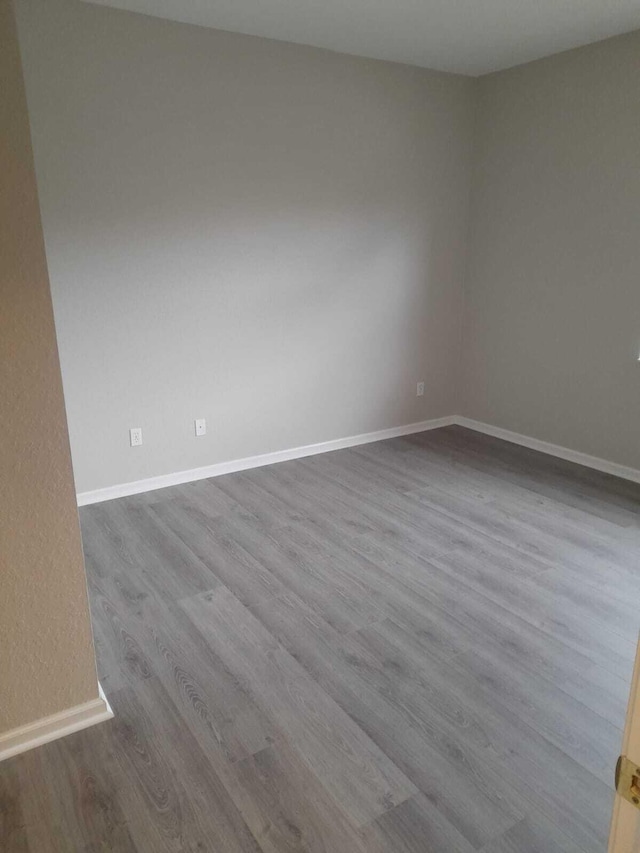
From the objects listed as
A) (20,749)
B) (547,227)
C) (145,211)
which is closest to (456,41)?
(547,227)

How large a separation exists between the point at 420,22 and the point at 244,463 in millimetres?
2779

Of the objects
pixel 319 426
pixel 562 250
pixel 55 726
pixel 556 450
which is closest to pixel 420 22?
pixel 562 250

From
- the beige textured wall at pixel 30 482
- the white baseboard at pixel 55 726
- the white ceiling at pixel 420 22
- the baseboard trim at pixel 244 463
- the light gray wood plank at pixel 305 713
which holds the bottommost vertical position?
the light gray wood plank at pixel 305 713

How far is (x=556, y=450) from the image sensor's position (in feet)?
14.3

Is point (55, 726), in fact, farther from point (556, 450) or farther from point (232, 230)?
point (556, 450)

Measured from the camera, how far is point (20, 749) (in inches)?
71.2

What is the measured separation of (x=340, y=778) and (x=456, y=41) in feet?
12.6

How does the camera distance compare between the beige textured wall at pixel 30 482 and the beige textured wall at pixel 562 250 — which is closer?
the beige textured wall at pixel 30 482

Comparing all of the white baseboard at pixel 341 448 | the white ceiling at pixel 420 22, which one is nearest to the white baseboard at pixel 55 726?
the white baseboard at pixel 341 448

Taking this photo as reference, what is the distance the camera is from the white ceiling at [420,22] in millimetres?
3041

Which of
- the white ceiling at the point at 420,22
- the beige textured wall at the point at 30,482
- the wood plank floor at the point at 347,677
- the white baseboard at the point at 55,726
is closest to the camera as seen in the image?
the beige textured wall at the point at 30,482

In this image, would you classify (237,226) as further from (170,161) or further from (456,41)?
(456,41)

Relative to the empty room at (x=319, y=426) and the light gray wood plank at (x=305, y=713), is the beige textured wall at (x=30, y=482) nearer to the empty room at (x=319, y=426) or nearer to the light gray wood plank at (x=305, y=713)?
the empty room at (x=319, y=426)

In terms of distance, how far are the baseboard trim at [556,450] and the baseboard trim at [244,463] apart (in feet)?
0.82
